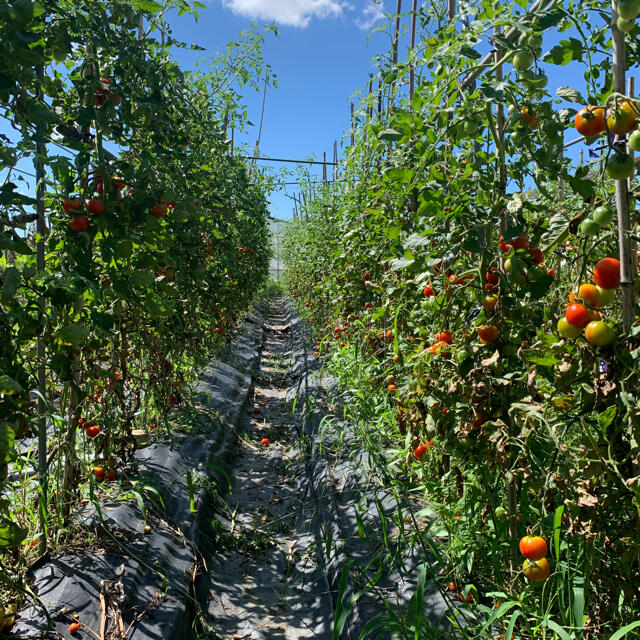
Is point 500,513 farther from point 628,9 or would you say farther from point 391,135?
point 628,9

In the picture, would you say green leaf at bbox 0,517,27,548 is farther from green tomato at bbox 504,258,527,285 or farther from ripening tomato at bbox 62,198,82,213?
green tomato at bbox 504,258,527,285

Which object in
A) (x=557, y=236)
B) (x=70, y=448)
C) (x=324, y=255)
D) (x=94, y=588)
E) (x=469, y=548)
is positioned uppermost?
(x=324, y=255)

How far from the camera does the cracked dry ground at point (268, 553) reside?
1992mm

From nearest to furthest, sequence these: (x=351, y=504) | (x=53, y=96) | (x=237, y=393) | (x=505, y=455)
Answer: (x=505, y=455), (x=53, y=96), (x=351, y=504), (x=237, y=393)

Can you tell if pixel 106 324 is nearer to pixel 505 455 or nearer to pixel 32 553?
pixel 32 553

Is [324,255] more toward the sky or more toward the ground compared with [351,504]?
more toward the sky

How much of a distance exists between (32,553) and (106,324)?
90 cm

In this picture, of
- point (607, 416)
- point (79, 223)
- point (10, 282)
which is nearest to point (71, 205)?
point (79, 223)

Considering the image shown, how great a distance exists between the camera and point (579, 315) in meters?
1.03

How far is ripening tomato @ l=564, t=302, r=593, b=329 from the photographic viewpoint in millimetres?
1024

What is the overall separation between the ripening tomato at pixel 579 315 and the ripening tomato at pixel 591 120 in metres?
0.35

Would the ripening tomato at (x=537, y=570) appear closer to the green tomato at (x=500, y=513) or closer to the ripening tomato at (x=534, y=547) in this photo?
the ripening tomato at (x=534, y=547)

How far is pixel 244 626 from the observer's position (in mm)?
1980

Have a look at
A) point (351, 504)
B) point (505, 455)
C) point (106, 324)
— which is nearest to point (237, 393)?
point (351, 504)
